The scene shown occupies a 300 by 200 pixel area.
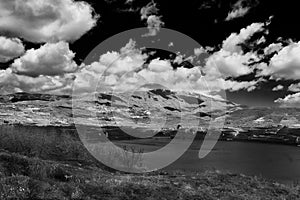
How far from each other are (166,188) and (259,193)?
7047 mm

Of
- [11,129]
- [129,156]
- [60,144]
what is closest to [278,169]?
[129,156]

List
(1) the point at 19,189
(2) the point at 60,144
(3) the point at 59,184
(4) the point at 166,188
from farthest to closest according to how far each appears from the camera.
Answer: (2) the point at 60,144
(4) the point at 166,188
(3) the point at 59,184
(1) the point at 19,189

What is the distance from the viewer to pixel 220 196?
20.1 m

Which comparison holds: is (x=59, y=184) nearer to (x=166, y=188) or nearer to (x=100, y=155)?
(x=166, y=188)

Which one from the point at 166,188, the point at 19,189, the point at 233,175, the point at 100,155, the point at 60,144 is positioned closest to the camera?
the point at 19,189

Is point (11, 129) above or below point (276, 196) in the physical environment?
above

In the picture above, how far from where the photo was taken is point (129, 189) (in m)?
18.6

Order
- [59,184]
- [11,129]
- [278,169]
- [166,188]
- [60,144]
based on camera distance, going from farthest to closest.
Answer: [278,169]
[60,144]
[11,129]
[166,188]
[59,184]

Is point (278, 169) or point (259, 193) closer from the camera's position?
point (259, 193)

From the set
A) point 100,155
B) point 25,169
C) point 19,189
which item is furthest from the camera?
point 100,155

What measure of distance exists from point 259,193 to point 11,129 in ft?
165

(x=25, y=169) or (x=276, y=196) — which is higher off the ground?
(x=25, y=169)

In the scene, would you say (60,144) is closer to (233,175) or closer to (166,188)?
(233,175)

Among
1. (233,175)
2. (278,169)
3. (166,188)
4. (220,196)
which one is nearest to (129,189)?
(166,188)
